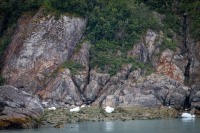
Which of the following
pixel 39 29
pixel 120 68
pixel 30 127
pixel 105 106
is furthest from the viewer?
pixel 39 29

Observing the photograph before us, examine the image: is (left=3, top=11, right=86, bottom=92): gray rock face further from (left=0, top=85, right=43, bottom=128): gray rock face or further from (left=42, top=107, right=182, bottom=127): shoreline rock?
(left=0, top=85, right=43, bottom=128): gray rock face

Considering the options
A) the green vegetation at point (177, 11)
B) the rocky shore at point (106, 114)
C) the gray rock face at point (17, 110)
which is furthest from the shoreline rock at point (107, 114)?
the green vegetation at point (177, 11)

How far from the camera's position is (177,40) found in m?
88.7

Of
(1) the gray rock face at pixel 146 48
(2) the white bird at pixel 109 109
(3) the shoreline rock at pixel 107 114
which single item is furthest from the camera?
(1) the gray rock face at pixel 146 48

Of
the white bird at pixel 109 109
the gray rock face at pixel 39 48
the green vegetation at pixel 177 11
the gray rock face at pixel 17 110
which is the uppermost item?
the green vegetation at pixel 177 11

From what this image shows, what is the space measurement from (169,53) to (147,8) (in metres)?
12.7

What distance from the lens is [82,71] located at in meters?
82.2

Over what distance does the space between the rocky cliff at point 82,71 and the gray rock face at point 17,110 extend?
60.3 ft

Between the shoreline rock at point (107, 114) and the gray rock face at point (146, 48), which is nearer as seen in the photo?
the shoreline rock at point (107, 114)

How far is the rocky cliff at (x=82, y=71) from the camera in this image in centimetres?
7581

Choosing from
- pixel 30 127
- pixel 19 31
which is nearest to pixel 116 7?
pixel 19 31

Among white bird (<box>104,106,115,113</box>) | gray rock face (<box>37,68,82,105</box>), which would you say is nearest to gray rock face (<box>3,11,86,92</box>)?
gray rock face (<box>37,68,82,105</box>)

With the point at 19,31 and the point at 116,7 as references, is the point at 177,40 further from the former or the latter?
the point at 19,31

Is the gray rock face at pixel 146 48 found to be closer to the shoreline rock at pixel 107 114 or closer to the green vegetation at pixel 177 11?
the green vegetation at pixel 177 11
